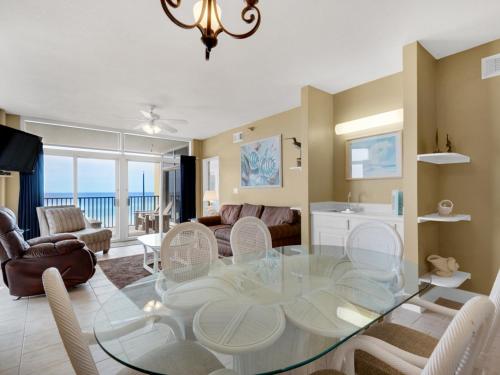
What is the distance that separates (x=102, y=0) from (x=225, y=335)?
2465 mm

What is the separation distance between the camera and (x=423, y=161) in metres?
2.55

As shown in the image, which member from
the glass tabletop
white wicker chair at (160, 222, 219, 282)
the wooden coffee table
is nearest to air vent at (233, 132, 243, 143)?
the wooden coffee table

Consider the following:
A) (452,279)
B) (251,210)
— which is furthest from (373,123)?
(251,210)

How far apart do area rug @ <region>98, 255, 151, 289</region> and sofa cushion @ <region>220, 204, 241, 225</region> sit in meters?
1.71

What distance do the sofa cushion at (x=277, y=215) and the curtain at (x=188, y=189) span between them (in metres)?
2.82

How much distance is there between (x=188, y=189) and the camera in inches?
264

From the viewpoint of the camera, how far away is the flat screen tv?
12.1 feet

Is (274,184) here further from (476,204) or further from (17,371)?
(17,371)

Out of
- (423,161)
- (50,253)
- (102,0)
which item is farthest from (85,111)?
(423,161)

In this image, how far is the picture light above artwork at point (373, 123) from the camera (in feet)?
9.99

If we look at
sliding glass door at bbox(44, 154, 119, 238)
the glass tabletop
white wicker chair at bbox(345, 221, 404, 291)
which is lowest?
the glass tabletop

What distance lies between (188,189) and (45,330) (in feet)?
15.3

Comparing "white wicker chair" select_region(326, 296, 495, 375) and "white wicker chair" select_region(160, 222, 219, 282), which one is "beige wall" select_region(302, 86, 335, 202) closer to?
"white wicker chair" select_region(160, 222, 219, 282)

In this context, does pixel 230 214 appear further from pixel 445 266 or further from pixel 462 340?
pixel 462 340
